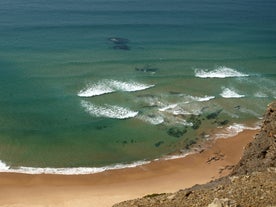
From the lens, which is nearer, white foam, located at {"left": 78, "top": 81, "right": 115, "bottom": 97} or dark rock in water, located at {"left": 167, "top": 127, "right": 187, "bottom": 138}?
dark rock in water, located at {"left": 167, "top": 127, "right": 187, "bottom": 138}

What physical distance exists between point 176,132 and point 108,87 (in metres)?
12.8

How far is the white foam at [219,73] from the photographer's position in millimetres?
62153

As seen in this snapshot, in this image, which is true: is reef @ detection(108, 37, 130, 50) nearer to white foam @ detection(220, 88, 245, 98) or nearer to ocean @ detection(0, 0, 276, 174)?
ocean @ detection(0, 0, 276, 174)

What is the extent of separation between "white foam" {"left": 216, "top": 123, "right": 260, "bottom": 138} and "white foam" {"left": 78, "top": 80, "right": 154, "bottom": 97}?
12339 millimetres

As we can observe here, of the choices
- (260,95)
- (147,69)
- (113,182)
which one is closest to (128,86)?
(147,69)

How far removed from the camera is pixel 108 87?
188ft

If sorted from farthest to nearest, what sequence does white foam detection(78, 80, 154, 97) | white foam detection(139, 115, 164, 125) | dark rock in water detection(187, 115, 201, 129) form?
white foam detection(78, 80, 154, 97) < white foam detection(139, 115, 164, 125) < dark rock in water detection(187, 115, 201, 129)

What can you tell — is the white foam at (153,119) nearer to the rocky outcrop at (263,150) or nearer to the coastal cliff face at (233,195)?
the rocky outcrop at (263,150)

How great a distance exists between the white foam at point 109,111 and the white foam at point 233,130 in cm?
916

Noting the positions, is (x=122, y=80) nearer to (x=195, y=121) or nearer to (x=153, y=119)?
(x=153, y=119)

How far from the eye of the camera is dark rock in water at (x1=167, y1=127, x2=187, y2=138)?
47.4 metres

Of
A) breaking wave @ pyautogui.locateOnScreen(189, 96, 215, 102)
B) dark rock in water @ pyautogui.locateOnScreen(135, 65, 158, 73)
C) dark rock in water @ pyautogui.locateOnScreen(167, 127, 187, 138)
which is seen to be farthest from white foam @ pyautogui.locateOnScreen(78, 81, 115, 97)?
dark rock in water @ pyautogui.locateOnScreen(167, 127, 187, 138)

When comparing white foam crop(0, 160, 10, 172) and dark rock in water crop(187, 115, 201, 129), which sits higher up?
dark rock in water crop(187, 115, 201, 129)

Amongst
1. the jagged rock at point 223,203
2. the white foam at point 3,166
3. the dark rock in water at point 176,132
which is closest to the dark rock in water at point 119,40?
the dark rock in water at point 176,132
